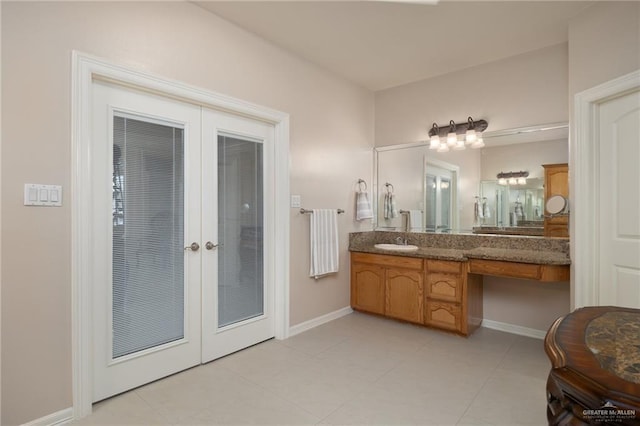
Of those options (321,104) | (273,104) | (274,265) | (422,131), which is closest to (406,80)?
(422,131)

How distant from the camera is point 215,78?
8.41 ft

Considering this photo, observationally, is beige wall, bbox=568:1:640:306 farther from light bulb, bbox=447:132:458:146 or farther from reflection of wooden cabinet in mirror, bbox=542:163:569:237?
light bulb, bbox=447:132:458:146

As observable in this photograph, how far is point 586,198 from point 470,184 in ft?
3.62

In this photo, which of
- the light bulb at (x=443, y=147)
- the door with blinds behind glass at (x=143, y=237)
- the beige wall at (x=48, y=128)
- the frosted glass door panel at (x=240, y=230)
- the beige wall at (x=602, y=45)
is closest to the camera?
the beige wall at (x=48, y=128)

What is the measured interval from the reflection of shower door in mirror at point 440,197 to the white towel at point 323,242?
43.7 inches

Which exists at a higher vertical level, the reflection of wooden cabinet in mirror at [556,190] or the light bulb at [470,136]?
the light bulb at [470,136]

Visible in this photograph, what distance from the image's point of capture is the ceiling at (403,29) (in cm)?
246

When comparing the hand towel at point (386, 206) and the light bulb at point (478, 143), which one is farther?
the hand towel at point (386, 206)

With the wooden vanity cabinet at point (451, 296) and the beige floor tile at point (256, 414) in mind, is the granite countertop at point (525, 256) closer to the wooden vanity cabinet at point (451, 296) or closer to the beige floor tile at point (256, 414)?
the wooden vanity cabinet at point (451, 296)

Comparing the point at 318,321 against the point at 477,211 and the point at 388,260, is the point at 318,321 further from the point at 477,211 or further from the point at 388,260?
the point at 477,211

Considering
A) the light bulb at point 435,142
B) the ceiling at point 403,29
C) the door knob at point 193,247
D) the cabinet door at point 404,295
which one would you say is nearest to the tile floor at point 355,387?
the cabinet door at point 404,295

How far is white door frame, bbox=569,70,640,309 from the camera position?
2471mm

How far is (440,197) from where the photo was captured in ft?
12.2

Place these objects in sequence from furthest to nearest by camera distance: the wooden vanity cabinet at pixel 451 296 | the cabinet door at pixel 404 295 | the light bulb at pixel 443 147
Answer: the light bulb at pixel 443 147 < the cabinet door at pixel 404 295 < the wooden vanity cabinet at pixel 451 296
